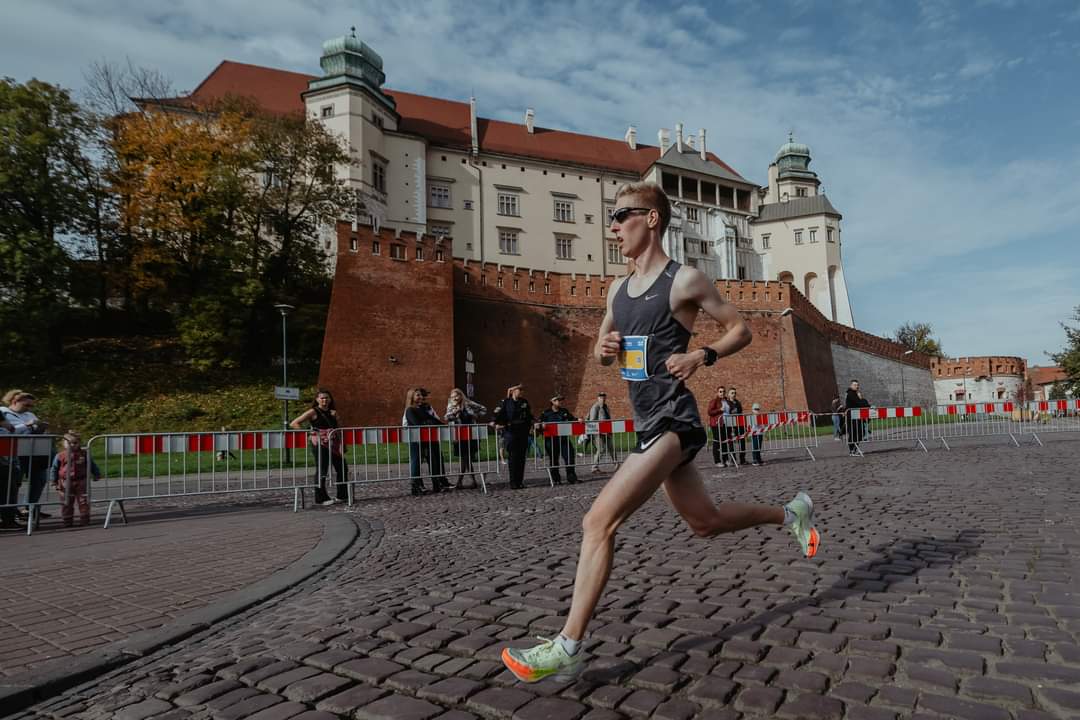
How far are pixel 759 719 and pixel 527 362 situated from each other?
3450cm

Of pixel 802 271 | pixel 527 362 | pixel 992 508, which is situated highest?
pixel 802 271

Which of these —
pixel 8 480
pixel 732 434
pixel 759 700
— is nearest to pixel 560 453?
pixel 732 434

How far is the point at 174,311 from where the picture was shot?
31.3 metres

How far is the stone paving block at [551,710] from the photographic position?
94.7 inches

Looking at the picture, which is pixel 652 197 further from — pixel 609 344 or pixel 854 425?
pixel 854 425

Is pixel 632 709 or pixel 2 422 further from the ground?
pixel 2 422

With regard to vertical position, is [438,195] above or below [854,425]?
above

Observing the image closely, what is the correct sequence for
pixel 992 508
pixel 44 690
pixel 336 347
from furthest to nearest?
pixel 336 347 < pixel 992 508 < pixel 44 690

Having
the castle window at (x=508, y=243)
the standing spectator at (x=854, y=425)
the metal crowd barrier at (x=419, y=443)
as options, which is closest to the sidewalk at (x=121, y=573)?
the metal crowd barrier at (x=419, y=443)

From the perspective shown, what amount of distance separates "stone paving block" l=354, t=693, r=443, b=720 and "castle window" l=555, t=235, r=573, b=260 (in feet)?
175

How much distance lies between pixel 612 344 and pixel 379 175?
4823 centimetres

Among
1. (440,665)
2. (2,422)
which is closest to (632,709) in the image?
(440,665)

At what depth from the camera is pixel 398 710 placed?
253cm

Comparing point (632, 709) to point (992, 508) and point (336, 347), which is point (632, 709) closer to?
point (992, 508)
